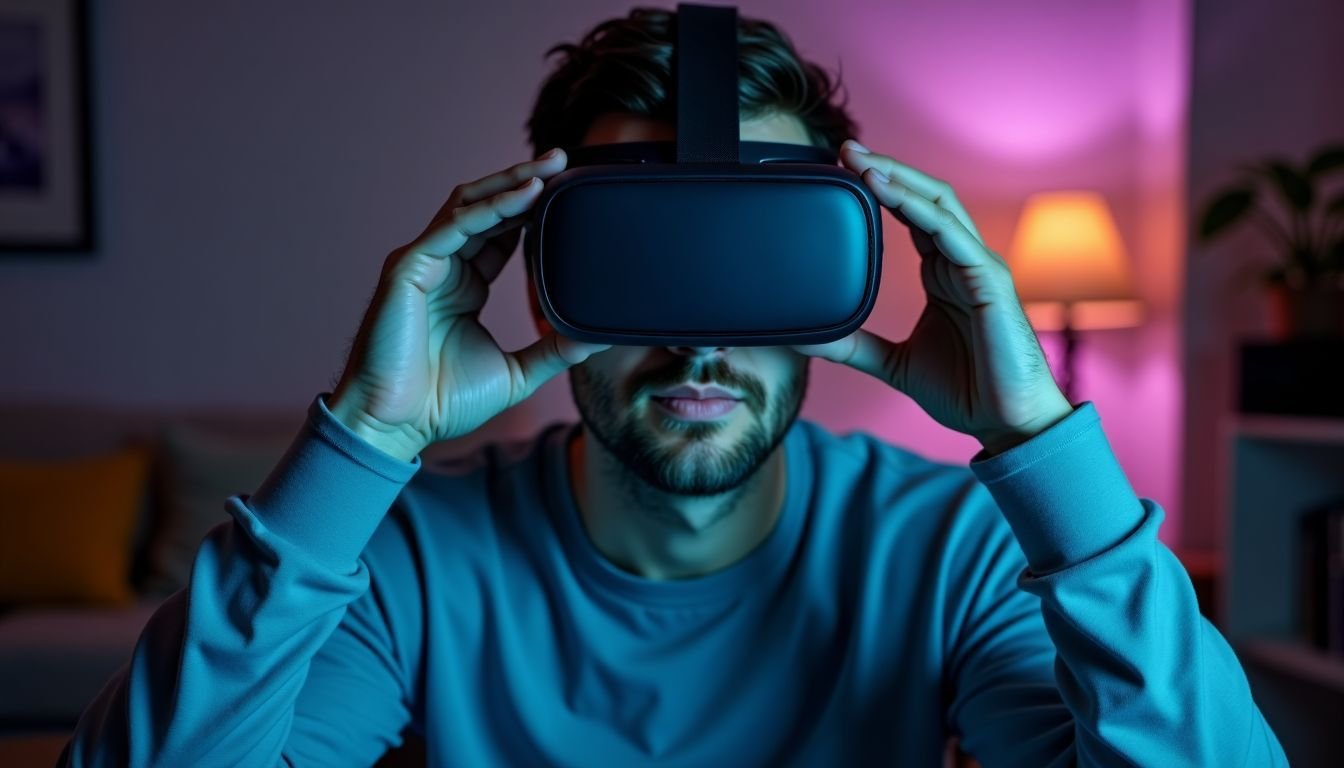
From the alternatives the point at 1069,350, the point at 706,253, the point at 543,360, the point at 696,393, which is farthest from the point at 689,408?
the point at 1069,350

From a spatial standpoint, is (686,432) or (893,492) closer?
(686,432)

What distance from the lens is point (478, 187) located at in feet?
2.90

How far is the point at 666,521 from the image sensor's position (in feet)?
3.63

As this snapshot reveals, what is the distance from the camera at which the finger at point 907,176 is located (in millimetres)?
852

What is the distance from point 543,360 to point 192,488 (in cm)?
218

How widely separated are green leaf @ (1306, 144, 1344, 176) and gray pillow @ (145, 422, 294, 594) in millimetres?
2587

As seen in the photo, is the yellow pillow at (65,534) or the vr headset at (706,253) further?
the yellow pillow at (65,534)

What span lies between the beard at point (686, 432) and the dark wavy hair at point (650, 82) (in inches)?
9.6

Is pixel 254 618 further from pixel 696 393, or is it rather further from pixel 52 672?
pixel 52 672

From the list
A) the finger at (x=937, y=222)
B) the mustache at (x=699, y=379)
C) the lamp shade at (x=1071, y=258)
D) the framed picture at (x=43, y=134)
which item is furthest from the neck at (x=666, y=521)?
the framed picture at (x=43, y=134)

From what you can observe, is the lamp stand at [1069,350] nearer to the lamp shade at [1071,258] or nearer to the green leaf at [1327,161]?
the lamp shade at [1071,258]

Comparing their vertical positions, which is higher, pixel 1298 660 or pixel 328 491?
pixel 328 491

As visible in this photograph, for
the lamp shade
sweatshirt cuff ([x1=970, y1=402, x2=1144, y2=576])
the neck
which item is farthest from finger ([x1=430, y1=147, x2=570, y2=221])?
the lamp shade

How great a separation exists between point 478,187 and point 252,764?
0.51 meters
